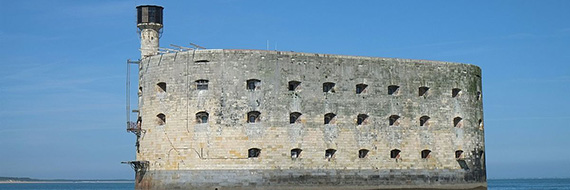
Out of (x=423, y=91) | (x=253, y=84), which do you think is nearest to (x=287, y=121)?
(x=253, y=84)

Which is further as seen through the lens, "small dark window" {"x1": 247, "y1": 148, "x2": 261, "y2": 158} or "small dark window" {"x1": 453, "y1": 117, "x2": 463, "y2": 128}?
"small dark window" {"x1": 453, "y1": 117, "x2": 463, "y2": 128}

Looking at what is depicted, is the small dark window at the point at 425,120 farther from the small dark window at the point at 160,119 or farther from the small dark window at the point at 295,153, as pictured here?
the small dark window at the point at 160,119

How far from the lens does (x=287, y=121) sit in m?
38.2

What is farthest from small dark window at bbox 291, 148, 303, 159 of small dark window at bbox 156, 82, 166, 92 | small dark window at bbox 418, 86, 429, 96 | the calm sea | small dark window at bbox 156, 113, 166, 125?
the calm sea

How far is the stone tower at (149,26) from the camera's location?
135ft

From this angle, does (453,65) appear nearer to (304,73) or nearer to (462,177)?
(462,177)

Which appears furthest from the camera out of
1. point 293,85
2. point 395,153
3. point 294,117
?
point 395,153

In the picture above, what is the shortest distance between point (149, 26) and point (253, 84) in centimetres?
675

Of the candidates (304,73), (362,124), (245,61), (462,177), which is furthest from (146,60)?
(462,177)

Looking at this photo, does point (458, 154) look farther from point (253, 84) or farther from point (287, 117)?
point (253, 84)

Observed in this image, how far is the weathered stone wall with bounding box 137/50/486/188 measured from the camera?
3762 centimetres

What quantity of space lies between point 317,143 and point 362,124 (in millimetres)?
2624

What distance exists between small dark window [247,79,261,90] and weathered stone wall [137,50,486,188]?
13 centimetres

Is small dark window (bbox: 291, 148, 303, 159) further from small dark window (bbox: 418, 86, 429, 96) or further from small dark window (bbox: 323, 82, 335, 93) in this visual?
small dark window (bbox: 418, 86, 429, 96)
